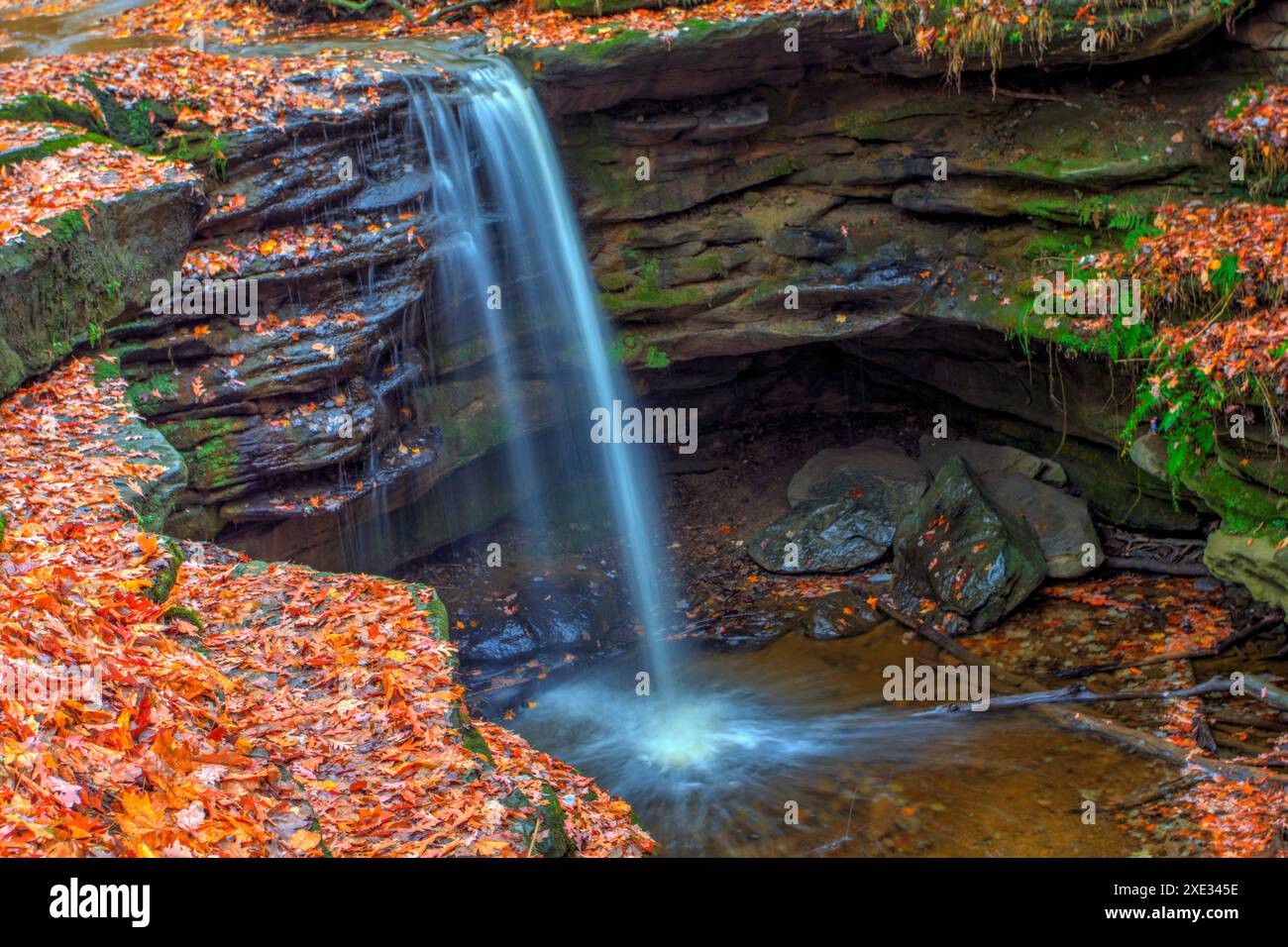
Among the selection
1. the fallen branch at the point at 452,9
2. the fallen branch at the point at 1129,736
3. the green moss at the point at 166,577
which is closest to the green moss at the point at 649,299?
the fallen branch at the point at 452,9

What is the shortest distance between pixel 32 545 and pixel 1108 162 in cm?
939

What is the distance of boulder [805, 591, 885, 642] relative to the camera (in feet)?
33.9

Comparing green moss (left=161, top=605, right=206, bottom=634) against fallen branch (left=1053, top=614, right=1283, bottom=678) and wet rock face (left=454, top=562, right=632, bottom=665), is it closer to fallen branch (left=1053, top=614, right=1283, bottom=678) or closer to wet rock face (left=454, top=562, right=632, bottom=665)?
wet rock face (left=454, top=562, right=632, bottom=665)

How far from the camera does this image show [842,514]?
12.2 meters

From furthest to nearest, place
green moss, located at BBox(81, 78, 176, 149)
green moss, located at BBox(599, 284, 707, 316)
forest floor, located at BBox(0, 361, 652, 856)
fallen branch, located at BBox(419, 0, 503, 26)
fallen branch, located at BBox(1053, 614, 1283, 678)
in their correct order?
1. fallen branch, located at BBox(419, 0, 503, 26)
2. green moss, located at BBox(599, 284, 707, 316)
3. green moss, located at BBox(81, 78, 176, 149)
4. fallen branch, located at BBox(1053, 614, 1283, 678)
5. forest floor, located at BBox(0, 361, 652, 856)

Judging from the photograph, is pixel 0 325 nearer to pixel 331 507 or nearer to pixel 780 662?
pixel 331 507

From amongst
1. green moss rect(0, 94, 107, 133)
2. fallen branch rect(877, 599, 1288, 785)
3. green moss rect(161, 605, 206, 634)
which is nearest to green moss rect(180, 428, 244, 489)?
green moss rect(0, 94, 107, 133)

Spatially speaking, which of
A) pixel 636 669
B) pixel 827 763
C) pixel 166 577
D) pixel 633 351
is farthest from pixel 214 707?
pixel 633 351

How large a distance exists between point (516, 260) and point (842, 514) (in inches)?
183

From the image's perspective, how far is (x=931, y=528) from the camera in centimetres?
1091

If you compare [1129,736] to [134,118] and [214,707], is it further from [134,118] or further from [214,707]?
[134,118]

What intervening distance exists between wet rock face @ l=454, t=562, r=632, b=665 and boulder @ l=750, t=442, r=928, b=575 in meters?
2.06

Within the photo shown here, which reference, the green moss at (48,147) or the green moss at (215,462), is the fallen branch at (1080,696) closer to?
the green moss at (215,462)
